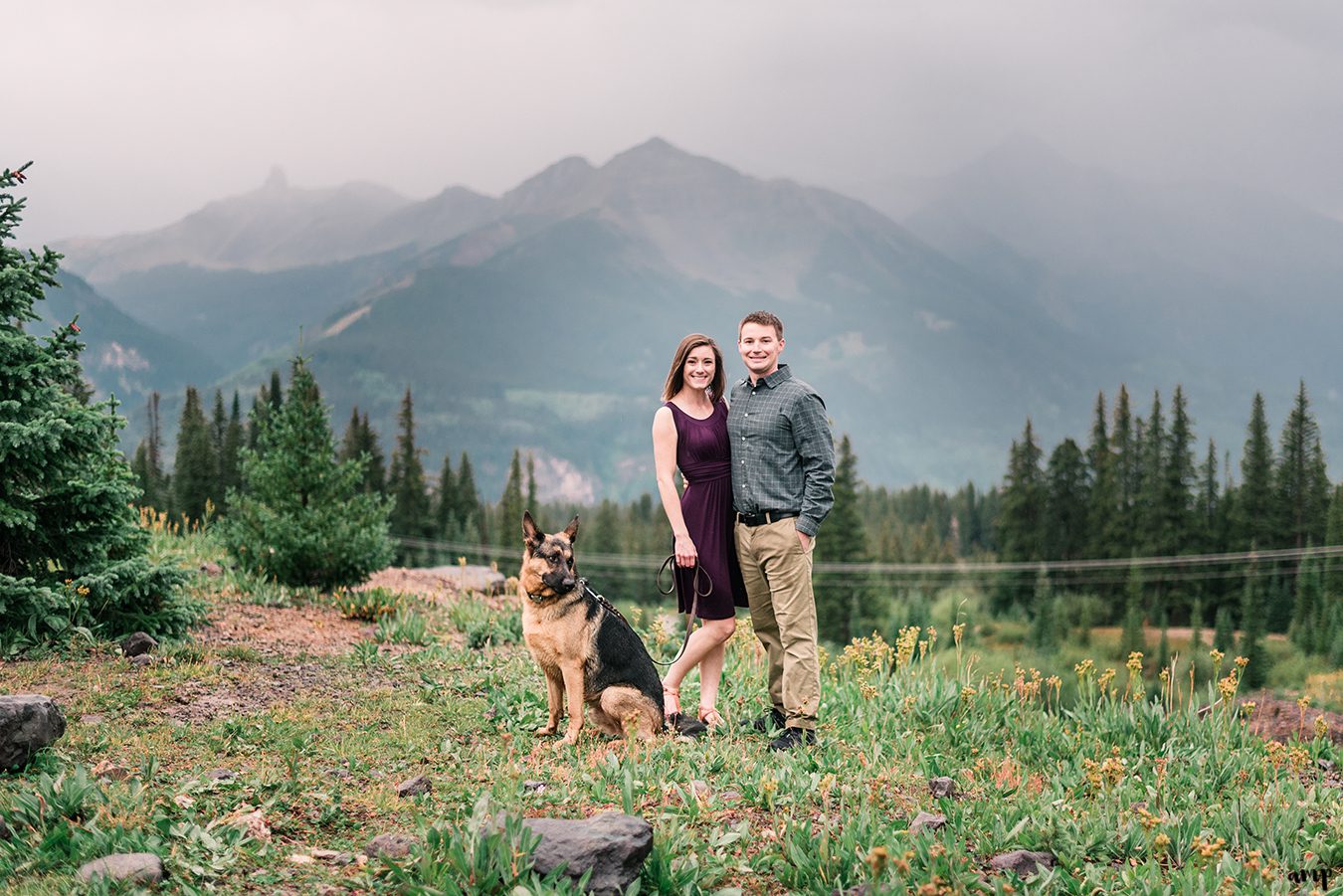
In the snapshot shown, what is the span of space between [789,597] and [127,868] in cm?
404

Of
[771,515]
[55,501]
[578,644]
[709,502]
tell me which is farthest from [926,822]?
[55,501]

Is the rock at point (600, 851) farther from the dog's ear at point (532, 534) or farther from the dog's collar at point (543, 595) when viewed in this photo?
the dog's ear at point (532, 534)

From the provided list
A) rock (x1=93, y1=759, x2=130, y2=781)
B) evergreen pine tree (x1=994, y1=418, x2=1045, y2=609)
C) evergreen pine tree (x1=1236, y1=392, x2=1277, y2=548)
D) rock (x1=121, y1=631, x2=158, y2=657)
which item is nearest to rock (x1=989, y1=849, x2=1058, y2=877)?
rock (x1=93, y1=759, x2=130, y2=781)

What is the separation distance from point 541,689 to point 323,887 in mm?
3881

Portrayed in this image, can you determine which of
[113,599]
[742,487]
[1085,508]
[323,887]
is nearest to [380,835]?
[323,887]

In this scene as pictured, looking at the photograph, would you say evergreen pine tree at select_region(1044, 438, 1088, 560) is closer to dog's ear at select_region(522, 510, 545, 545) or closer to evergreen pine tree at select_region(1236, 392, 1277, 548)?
evergreen pine tree at select_region(1236, 392, 1277, 548)

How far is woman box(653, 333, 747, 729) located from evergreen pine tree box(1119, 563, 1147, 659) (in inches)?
2809

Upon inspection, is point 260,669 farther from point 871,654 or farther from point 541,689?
point 871,654

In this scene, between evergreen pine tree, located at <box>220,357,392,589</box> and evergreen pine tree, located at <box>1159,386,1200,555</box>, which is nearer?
evergreen pine tree, located at <box>220,357,392,589</box>

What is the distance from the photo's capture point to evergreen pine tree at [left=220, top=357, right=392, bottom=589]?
1270 cm

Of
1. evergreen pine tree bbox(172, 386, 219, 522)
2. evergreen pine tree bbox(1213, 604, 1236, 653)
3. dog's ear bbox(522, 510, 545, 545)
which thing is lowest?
evergreen pine tree bbox(1213, 604, 1236, 653)

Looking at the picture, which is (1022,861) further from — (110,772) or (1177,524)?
(1177,524)

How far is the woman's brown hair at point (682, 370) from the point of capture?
6.91 meters

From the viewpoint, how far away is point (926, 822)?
5406mm
